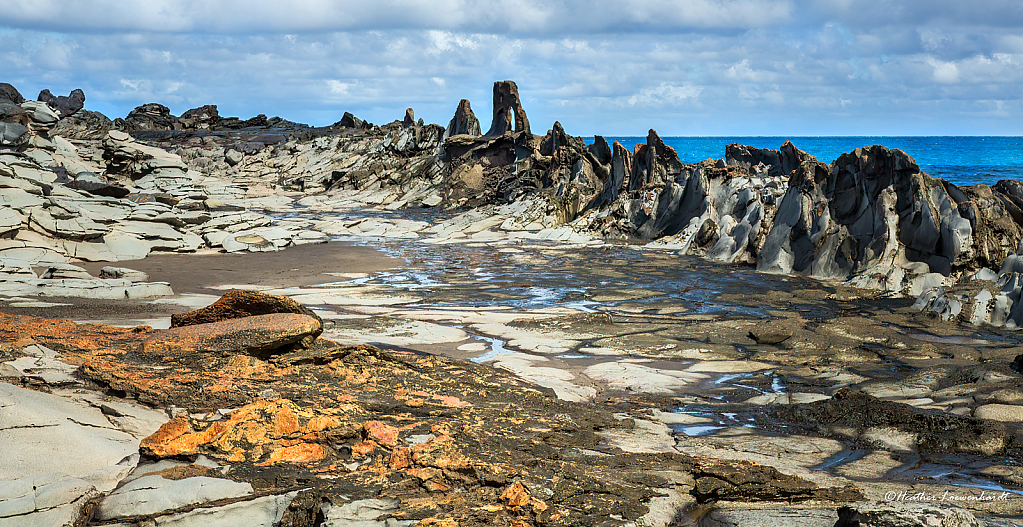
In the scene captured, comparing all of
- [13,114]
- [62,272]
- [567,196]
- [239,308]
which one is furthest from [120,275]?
[13,114]

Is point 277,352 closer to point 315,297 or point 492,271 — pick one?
point 315,297

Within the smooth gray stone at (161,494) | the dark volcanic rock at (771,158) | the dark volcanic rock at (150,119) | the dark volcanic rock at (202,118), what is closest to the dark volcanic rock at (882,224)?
the dark volcanic rock at (771,158)

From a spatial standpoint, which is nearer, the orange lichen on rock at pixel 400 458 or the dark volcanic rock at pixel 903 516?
the dark volcanic rock at pixel 903 516

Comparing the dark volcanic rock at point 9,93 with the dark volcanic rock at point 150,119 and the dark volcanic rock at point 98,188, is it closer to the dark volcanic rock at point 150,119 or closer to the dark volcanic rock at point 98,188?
the dark volcanic rock at point 150,119

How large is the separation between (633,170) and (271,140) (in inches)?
1542

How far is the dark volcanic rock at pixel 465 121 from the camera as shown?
154 feet

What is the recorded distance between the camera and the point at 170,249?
22.1m

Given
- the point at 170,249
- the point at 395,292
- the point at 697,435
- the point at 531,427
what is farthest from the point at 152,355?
the point at 170,249

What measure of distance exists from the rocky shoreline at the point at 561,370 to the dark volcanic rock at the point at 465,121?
1946 centimetres

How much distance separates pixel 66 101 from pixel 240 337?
82.9 metres

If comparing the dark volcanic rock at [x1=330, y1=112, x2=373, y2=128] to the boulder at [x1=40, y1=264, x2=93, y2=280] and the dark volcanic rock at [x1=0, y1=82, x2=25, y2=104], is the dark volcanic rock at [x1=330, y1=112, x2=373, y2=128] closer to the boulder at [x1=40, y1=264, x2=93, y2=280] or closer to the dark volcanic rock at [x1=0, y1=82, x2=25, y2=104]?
the dark volcanic rock at [x1=0, y1=82, x2=25, y2=104]

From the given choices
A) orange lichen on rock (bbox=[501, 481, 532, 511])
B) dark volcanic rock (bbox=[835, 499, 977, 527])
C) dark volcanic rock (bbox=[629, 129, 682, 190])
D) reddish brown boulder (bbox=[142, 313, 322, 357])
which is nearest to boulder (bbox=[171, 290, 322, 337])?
reddish brown boulder (bbox=[142, 313, 322, 357])

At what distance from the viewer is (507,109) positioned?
44.3 m

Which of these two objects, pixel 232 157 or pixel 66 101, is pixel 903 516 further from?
pixel 66 101
